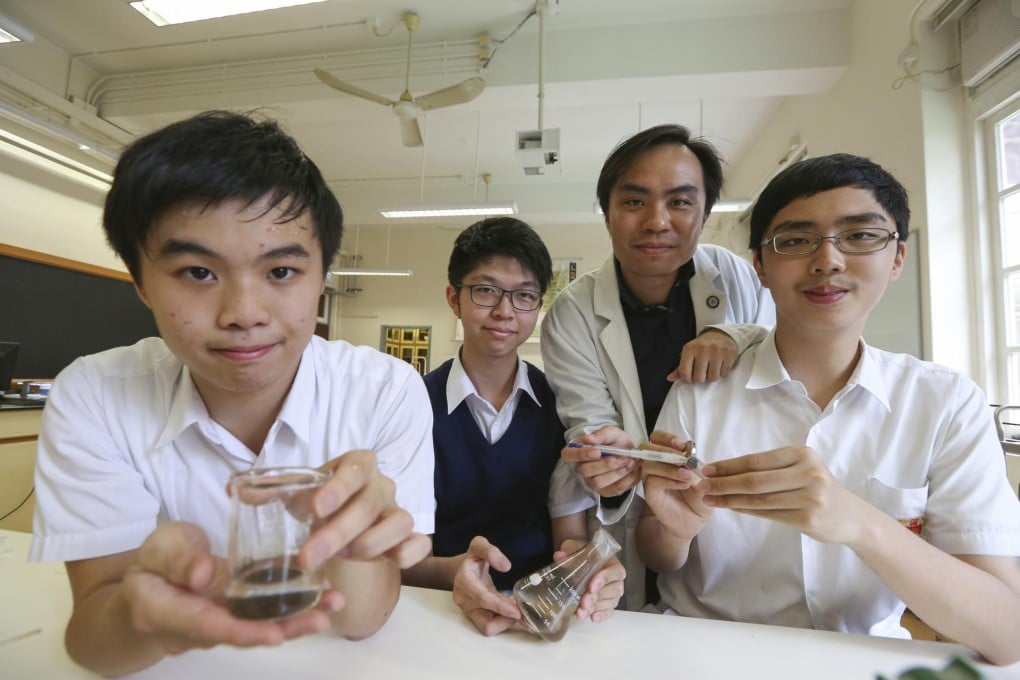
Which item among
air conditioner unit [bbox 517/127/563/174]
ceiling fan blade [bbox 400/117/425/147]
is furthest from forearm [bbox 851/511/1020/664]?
ceiling fan blade [bbox 400/117/425/147]

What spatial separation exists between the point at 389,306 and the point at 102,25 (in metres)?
5.82

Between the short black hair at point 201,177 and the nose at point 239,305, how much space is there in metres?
0.15

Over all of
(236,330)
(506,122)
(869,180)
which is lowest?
(236,330)

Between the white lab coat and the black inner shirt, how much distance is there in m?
0.04

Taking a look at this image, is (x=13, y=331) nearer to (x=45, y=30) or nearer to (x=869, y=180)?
(x=45, y=30)

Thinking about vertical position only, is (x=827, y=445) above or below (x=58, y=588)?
above

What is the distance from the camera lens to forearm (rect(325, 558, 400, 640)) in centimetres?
59

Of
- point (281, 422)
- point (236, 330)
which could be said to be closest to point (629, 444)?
point (281, 422)

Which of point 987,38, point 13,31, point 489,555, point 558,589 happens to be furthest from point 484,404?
point 13,31

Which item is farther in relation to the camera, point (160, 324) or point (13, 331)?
point (13, 331)

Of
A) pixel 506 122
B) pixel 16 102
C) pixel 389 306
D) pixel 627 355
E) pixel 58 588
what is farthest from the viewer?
pixel 389 306

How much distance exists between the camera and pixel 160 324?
0.81 meters

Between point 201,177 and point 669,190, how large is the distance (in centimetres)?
134

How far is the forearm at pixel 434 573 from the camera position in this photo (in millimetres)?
1318
